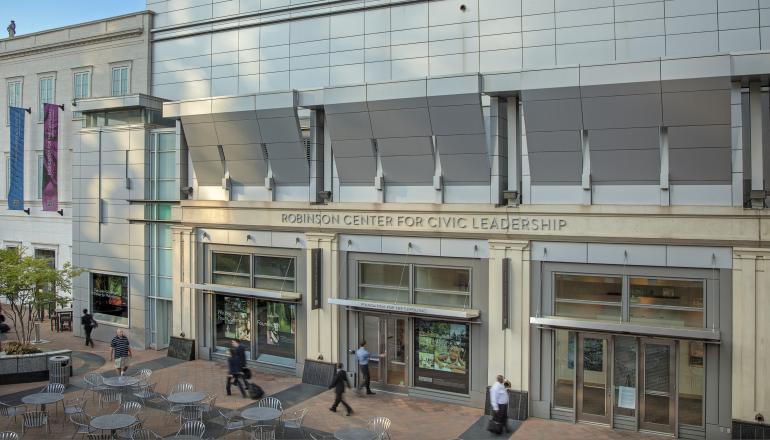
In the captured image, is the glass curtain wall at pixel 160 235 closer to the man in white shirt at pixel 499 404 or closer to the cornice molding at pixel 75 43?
the cornice molding at pixel 75 43

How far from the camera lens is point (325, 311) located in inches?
831

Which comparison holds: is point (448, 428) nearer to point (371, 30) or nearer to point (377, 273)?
point (377, 273)

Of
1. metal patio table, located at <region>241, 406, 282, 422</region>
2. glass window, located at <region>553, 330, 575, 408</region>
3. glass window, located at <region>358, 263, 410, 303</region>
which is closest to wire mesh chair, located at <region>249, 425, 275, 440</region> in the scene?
metal patio table, located at <region>241, 406, 282, 422</region>

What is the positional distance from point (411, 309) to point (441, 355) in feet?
6.08

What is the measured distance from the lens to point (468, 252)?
61.8ft

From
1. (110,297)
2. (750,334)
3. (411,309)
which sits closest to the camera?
(750,334)

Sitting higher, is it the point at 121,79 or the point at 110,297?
the point at 121,79

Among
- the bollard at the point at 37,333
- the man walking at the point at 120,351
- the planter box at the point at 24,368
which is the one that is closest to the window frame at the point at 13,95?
the bollard at the point at 37,333

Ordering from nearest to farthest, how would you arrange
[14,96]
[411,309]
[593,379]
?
[593,379] → [411,309] → [14,96]

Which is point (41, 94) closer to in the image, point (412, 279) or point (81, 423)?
point (81, 423)

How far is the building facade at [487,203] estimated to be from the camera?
15766mm

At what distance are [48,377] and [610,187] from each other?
62.2ft

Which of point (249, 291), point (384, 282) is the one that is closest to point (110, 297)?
point (249, 291)

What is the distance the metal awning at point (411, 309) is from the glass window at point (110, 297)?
11.0 metres
